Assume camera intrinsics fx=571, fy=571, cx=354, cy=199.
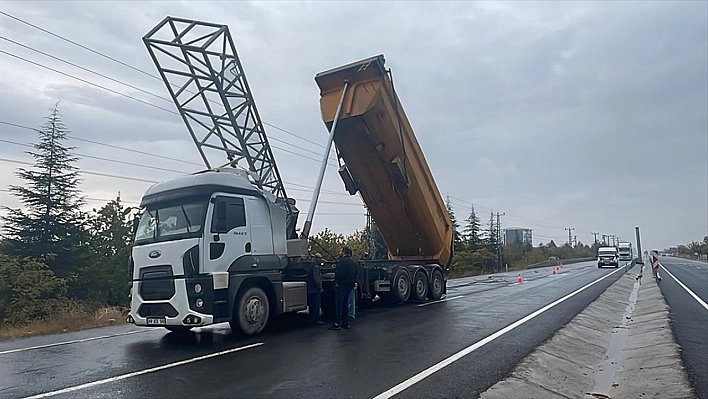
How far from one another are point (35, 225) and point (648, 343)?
20.3 metres

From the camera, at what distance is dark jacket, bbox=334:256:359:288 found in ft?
38.8

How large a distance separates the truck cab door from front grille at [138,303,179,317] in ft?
2.92

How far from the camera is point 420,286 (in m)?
17.3

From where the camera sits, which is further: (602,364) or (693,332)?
(693,332)

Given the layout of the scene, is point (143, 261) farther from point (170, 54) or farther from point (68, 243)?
point (68, 243)

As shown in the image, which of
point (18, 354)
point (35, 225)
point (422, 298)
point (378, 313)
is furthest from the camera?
point (35, 225)

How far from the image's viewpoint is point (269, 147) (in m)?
19.0

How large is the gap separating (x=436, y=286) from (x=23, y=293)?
508 inches

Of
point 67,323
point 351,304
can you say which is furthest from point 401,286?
point 67,323

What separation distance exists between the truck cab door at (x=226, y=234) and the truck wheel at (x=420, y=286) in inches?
294

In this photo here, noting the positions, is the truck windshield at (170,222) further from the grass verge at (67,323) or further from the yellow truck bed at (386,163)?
the yellow truck bed at (386,163)

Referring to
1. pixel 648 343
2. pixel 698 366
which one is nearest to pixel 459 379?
pixel 698 366

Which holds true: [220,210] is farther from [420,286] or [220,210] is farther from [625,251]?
[625,251]

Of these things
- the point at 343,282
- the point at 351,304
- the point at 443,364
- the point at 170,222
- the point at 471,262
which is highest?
the point at 170,222
